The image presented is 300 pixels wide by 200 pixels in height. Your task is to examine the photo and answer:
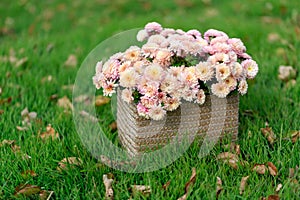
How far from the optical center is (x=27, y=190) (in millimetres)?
2010

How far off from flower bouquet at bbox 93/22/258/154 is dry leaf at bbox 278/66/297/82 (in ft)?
2.65

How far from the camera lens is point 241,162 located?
2150mm

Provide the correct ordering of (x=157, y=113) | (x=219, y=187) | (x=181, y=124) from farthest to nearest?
1. (x=181, y=124)
2. (x=157, y=113)
3. (x=219, y=187)

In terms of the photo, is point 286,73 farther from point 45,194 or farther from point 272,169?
point 45,194

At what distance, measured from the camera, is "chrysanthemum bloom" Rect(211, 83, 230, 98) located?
2.15 m

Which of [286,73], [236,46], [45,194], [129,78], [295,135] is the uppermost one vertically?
[236,46]

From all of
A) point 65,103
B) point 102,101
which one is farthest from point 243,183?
point 65,103

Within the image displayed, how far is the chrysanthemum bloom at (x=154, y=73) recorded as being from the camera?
206 cm

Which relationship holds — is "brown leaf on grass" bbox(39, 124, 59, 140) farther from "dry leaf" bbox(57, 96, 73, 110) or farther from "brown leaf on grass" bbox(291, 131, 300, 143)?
"brown leaf on grass" bbox(291, 131, 300, 143)

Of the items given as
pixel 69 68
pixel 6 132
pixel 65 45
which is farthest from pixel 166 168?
pixel 65 45

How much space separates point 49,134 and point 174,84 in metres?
0.82

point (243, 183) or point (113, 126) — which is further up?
point (113, 126)

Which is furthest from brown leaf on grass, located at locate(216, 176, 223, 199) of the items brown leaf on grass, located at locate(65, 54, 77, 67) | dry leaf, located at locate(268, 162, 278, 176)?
brown leaf on grass, located at locate(65, 54, 77, 67)

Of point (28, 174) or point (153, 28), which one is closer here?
point (28, 174)
